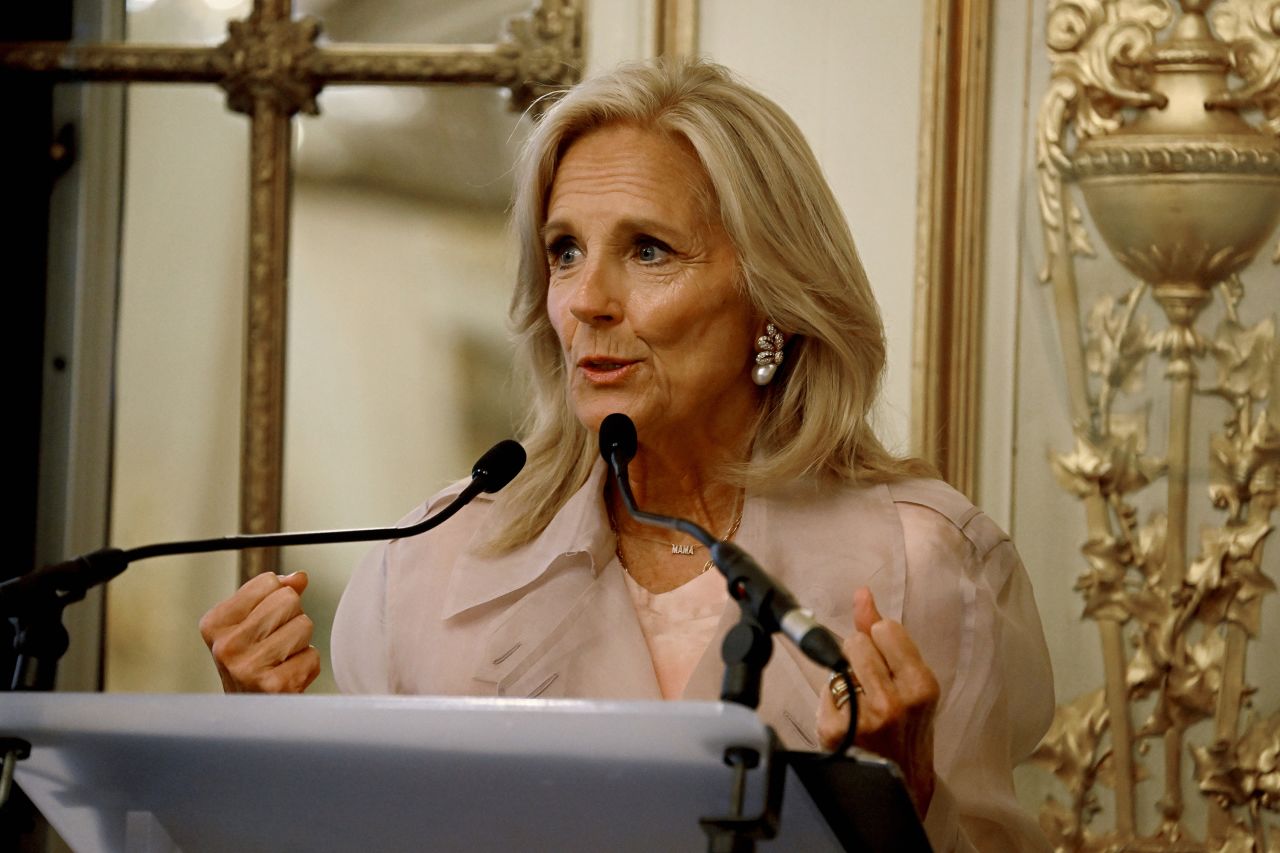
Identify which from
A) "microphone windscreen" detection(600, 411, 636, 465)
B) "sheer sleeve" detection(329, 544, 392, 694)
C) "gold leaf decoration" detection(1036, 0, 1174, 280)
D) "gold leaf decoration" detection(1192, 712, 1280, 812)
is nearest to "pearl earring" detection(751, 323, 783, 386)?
"microphone windscreen" detection(600, 411, 636, 465)

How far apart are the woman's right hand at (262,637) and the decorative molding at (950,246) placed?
1.44 meters

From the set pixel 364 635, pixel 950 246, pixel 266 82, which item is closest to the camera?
pixel 364 635

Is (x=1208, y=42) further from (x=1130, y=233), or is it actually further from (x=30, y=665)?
(x=30, y=665)

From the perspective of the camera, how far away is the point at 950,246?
2.94 metres

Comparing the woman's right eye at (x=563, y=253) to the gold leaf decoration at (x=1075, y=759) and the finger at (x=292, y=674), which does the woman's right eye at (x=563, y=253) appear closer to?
the finger at (x=292, y=674)

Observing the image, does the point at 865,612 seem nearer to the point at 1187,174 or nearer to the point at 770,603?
the point at 770,603

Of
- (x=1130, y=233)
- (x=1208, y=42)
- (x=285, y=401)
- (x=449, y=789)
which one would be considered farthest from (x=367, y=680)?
(x=1208, y=42)

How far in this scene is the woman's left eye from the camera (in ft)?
6.83

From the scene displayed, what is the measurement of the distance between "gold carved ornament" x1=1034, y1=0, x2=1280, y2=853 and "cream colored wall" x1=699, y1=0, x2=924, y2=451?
24 centimetres

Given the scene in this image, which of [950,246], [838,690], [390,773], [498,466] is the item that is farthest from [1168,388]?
[390,773]

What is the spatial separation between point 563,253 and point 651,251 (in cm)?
13

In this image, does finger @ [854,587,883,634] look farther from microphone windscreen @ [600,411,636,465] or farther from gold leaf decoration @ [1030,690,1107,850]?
gold leaf decoration @ [1030,690,1107,850]

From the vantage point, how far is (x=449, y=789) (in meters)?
1.30

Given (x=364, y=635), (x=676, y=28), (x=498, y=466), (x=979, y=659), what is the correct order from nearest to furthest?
1. (x=498, y=466)
2. (x=979, y=659)
3. (x=364, y=635)
4. (x=676, y=28)
